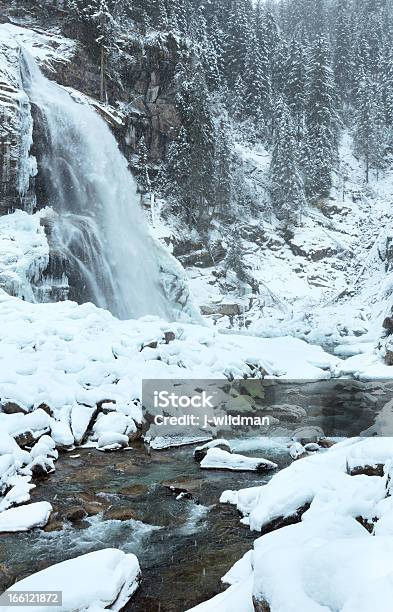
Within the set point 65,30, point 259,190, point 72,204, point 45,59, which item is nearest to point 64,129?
point 72,204

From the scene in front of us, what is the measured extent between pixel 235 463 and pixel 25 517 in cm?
399

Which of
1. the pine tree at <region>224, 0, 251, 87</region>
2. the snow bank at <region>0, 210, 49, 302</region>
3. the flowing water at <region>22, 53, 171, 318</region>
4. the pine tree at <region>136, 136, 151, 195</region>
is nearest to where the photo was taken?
the snow bank at <region>0, 210, 49, 302</region>

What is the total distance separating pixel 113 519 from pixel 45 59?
95.1ft

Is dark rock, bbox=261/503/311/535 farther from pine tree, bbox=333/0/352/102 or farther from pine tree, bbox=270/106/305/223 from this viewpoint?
pine tree, bbox=333/0/352/102

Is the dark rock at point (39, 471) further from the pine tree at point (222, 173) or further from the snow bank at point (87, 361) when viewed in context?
the pine tree at point (222, 173)

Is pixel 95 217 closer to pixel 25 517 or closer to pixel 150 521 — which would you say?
pixel 25 517

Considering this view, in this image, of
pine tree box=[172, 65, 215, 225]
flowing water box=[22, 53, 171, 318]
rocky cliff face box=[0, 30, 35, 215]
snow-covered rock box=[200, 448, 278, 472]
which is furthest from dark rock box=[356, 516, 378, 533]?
pine tree box=[172, 65, 215, 225]

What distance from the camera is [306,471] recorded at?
6262 mm

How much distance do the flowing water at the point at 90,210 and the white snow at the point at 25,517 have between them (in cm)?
1330

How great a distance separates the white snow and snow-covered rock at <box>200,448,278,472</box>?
131 inches

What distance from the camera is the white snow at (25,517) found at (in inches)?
254

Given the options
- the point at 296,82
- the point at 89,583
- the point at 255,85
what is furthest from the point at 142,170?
the point at 89,583

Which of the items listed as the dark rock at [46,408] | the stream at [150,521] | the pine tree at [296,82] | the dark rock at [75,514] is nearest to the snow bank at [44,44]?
the dark rock at [46,408]

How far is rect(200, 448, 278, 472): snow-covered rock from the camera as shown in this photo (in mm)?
9008
